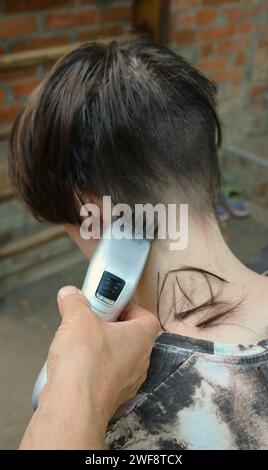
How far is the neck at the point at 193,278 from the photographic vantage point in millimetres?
863

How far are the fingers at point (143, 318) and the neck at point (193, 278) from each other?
0.26 ft

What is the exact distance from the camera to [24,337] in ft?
6.59

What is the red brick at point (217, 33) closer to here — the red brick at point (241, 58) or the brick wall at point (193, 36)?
the brick wall at point (193, 36)

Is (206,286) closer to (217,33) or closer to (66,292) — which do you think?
(66,292)

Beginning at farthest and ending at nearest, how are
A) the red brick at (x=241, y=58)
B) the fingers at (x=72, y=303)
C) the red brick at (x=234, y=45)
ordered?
1. the red brick at (x=241, y=58)
2. the red brick at (x=234, y=45)
3. the fingers at (x=72, y=303)

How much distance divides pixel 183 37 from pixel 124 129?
1810 millimetres

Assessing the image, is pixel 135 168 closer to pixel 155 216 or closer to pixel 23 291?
pixel 155 216

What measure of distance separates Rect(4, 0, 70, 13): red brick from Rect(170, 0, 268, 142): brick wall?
61 cm

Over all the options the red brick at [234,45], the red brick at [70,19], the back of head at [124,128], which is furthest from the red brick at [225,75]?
the back of head at [124,128]

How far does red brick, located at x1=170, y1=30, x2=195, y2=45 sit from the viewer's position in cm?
245

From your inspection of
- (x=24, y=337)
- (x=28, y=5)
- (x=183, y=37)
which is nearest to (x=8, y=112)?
(x=28, y=5)

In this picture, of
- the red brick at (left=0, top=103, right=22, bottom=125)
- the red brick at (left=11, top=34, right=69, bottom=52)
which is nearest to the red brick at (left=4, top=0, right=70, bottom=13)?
the red brick at (left=11, top=34, right=69, bottom=52)

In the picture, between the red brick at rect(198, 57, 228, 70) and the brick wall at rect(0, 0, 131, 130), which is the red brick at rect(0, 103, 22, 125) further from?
the red brick at rect(198, 57, 228, 70)

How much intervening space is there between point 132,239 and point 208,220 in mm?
148
